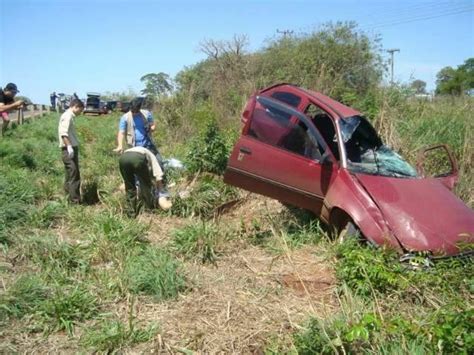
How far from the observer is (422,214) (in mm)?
4668

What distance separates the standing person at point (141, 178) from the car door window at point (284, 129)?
5.78 ft

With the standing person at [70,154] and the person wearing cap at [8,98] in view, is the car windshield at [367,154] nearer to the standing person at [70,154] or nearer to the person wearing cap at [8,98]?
the standing person at [70,154]

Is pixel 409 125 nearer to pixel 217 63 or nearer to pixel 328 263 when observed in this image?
pixel 328 263

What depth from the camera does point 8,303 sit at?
382cm

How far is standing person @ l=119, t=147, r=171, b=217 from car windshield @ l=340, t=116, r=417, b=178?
278 cm

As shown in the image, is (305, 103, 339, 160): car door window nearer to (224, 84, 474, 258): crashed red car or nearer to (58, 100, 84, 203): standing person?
(224, 84, 474, 258): crashed red car

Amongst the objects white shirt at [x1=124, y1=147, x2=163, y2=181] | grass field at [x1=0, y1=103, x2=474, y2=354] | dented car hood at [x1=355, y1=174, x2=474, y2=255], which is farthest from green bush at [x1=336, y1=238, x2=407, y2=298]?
white shirt at [x1=124, y1=147, x2=163, y2=181]

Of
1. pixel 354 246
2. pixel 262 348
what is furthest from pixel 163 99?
pixel 262 348

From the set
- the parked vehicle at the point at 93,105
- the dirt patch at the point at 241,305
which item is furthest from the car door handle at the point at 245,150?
the parked vehicle at the point at 93,105

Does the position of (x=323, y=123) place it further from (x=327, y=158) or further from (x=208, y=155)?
(x=208, y=155)

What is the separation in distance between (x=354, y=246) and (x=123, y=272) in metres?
2.36

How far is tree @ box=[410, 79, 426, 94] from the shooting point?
10.2 m

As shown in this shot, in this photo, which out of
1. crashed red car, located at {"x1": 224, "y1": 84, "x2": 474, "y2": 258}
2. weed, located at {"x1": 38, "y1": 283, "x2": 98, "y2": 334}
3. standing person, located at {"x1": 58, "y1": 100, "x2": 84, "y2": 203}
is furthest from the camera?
standing person, located at {"x1": 58, "y1": 100, "x2": 84, "y2": 203}

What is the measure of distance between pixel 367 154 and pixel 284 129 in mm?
1186
